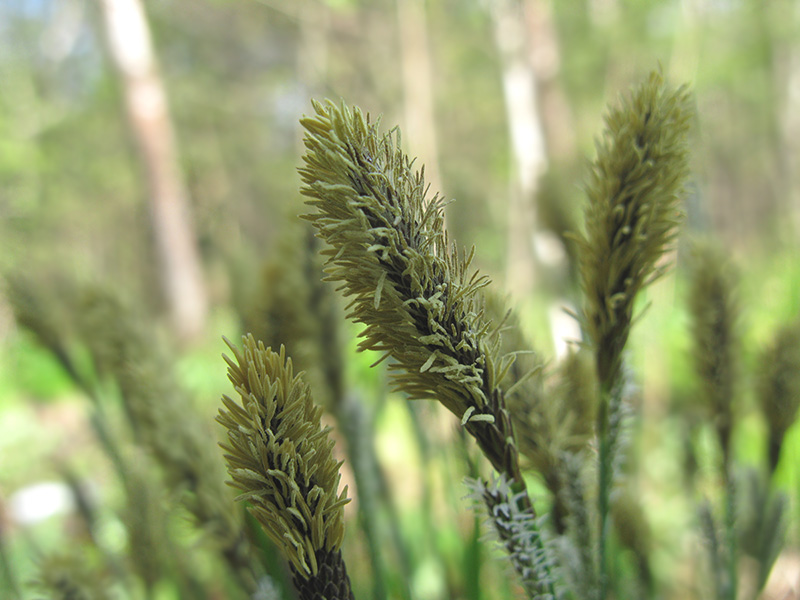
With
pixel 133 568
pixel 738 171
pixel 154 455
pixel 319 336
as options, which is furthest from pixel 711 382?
pixel 738 171

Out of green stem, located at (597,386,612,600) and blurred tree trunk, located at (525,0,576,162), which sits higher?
blurred tree trunk, located at (525,0,576,162)

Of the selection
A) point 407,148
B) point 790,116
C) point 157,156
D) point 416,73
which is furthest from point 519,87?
point 790,116

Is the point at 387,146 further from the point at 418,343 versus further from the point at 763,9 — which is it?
the point at 763,9

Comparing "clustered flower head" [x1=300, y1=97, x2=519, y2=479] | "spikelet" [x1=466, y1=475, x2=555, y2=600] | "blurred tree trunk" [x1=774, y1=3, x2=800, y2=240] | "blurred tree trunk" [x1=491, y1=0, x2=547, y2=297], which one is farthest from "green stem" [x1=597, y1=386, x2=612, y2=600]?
"blurred tree trunk" [x1=774, y1=3, x2=800, y2=240]

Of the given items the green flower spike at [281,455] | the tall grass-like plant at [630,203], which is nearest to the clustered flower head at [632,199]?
the tall grass-like plant at [630,203]

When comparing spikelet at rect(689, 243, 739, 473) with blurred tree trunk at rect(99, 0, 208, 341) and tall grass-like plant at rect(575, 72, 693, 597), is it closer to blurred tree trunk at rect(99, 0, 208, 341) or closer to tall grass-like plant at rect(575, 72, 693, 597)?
tall grass-like plant at rect(575, 72, 693, 597)

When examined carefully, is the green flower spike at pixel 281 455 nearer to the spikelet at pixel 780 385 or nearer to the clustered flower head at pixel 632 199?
the clustered flower head at pixel 632 199
